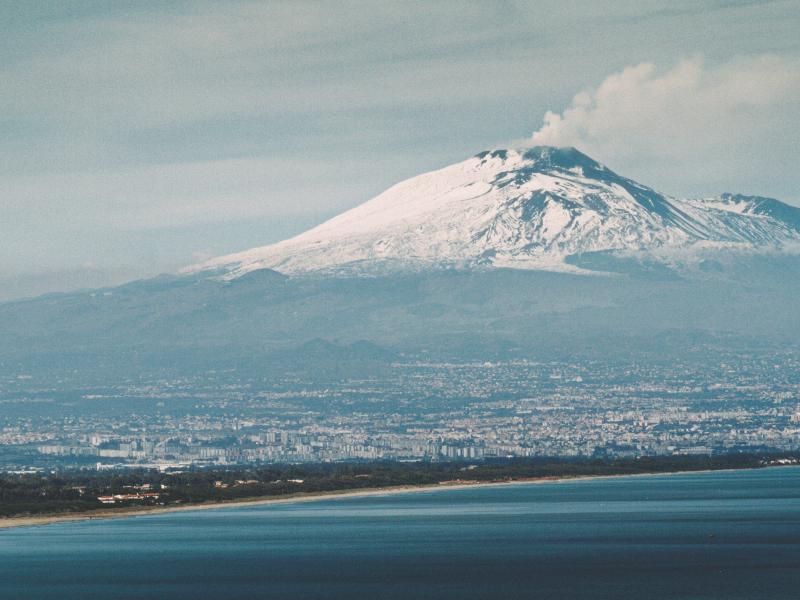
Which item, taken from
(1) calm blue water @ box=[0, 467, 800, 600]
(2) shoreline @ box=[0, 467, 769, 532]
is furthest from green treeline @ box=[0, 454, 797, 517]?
(1) calm blue water @ box=[0, 467, 800, 600]

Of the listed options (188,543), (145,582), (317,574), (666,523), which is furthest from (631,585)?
(666,523)

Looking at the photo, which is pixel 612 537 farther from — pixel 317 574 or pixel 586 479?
pixel 586 479

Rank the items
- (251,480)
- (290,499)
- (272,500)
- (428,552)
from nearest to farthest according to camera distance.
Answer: (428,552) < (272,500) < (290,499) < (251,480)

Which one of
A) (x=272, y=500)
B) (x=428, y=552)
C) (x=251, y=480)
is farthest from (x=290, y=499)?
(x=428, y=552)

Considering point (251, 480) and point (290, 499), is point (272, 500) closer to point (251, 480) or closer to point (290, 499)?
point (290, 499)

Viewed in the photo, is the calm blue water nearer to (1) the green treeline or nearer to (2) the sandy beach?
(2) the sandy beach

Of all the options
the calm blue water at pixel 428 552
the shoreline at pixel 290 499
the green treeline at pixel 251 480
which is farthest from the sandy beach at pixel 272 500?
the calm blue water at pixel 428 552
